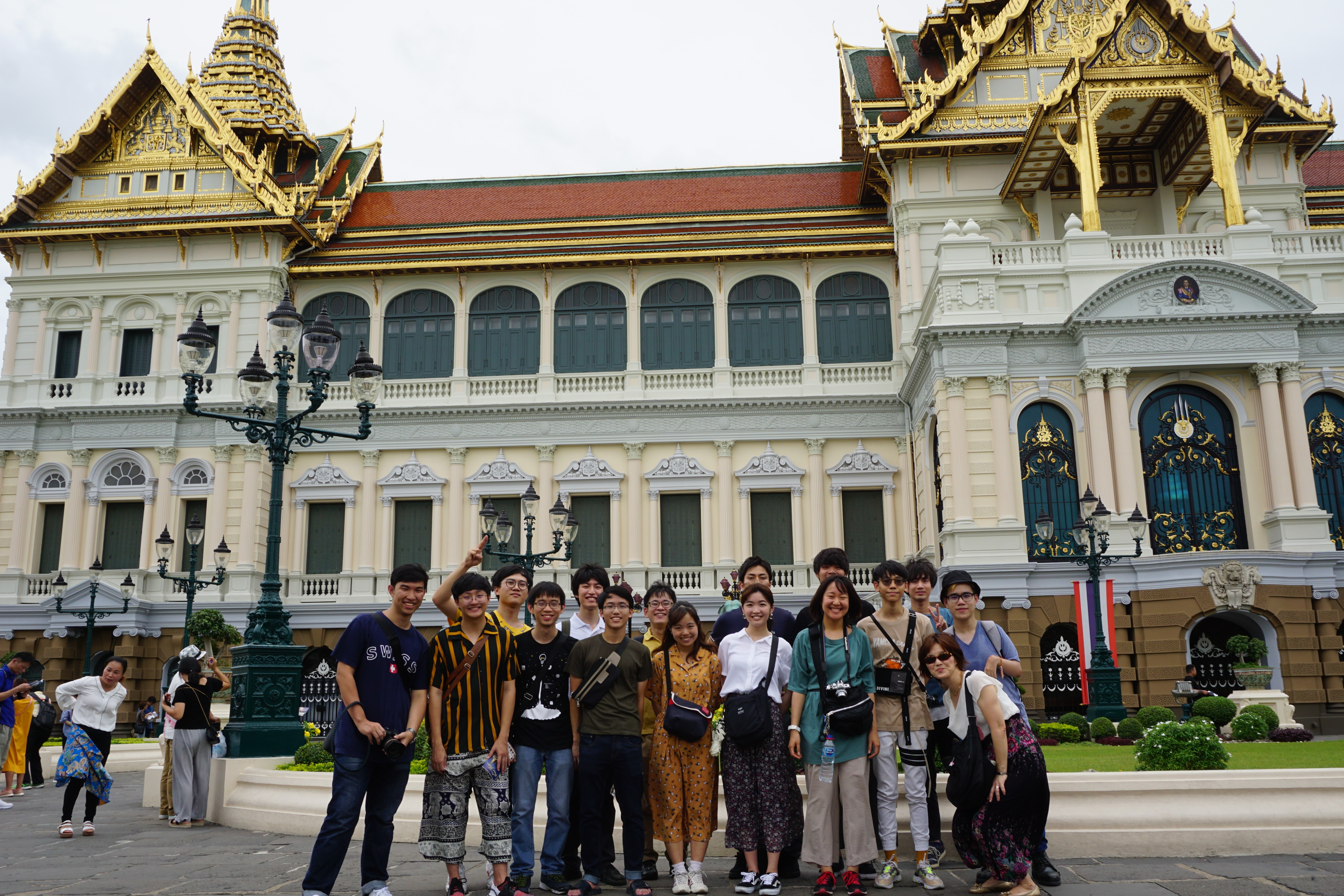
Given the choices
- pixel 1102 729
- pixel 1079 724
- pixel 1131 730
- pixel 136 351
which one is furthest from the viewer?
pixel 136 351

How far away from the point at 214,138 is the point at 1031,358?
72.6ft

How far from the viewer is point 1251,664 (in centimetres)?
1972

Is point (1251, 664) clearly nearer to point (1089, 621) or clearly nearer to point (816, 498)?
point (1089, 621)

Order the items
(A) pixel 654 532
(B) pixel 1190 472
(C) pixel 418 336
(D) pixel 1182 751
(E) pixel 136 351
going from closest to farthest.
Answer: (D) pixel 1182 751 → (B) pixel 1190 472 → (A) pixel 654 532 → (E) pixel 136 351 → (C) pixel 418 336

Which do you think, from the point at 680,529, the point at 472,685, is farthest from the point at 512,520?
the point at 472,685

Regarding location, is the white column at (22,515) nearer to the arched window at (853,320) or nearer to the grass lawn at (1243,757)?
the arched window at (853,320)

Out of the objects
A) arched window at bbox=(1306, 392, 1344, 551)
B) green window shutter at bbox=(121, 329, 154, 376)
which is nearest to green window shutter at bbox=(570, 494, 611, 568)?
green window shutter at bbox=(121, 329, 154, 376)

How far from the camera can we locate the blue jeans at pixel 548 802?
681 centimetres

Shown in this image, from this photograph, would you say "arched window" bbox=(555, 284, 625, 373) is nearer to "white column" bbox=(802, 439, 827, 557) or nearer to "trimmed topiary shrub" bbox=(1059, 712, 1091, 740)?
"white column" bbox=(802, 439, 827, 557)

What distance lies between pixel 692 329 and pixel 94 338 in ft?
52.3

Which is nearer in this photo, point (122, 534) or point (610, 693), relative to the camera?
point (610, 693)

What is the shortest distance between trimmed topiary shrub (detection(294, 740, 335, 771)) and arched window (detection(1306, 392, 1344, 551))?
19528 mm

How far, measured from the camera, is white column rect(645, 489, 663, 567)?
1044 inches

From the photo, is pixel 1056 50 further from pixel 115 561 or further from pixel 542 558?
pixel 115 561
